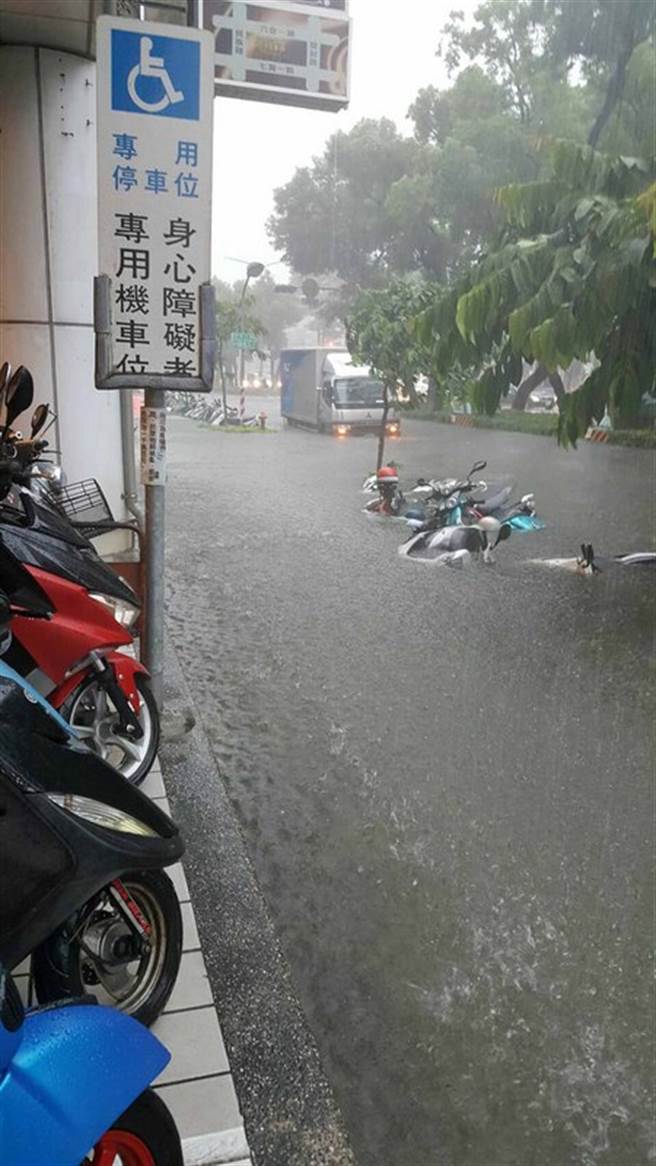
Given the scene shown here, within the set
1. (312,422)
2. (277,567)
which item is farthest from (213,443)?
(277,567)

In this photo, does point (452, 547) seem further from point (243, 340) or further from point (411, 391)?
point (243, 340)

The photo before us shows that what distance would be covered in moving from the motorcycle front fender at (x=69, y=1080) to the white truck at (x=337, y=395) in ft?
58.7

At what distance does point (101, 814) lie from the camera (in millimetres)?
1537

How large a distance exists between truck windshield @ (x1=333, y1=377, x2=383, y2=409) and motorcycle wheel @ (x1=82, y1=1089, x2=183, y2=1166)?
19.0 meters

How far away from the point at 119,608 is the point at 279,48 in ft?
19.3

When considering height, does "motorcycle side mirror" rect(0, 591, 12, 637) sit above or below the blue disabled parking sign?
below

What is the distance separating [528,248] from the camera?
677 cm

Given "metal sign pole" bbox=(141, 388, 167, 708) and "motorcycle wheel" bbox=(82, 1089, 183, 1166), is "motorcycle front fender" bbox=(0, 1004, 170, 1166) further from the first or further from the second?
"metal sign pole" bbox=(141, 388, 167, 708)

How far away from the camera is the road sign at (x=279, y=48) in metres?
Answer: 6.76

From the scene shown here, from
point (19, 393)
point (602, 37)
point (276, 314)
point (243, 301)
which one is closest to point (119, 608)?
point (19, 393)

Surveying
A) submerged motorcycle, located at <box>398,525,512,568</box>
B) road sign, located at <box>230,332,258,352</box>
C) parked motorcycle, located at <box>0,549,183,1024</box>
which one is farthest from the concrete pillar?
road sign, located at <box>230,332,258,352</box>

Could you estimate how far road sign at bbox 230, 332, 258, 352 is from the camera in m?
22.1

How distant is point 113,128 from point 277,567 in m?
4.86

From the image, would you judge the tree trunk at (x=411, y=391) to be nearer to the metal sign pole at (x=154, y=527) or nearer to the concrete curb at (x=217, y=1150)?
the metal sign pole at (x=154, y=527)
